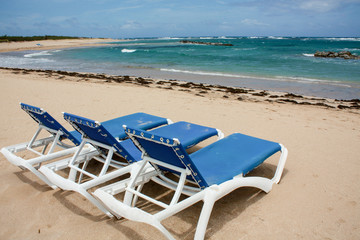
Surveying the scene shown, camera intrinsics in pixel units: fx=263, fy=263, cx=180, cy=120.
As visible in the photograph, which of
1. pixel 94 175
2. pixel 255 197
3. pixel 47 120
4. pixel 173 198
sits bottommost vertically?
pixel 255 197

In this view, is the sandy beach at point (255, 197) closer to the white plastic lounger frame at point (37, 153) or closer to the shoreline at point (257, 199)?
the shoreline at point (257, 199)

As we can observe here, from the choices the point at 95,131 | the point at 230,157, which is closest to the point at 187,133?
the point at 230,157

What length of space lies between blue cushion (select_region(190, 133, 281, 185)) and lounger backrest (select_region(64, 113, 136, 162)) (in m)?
0.89

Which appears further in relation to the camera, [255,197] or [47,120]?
[47,120]

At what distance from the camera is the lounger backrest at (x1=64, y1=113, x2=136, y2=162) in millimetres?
2760

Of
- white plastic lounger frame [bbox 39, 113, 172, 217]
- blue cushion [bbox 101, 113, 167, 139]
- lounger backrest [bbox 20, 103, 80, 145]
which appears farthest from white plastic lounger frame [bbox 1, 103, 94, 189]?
blue cushion [bbox 101, 113, 167, 139]

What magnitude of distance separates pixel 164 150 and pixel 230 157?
111 cm

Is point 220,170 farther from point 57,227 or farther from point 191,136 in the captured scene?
point 57,227

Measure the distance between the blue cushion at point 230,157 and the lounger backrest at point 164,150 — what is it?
34 centimetres

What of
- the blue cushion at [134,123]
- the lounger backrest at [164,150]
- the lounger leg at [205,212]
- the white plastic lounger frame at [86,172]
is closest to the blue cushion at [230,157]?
the lounger leg at [205,212]

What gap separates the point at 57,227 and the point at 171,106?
5.13 meters

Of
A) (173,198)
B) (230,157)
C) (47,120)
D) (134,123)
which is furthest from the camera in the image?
(134,123)

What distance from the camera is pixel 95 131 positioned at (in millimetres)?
2898

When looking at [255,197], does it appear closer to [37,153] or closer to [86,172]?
[86,172]
